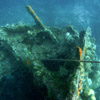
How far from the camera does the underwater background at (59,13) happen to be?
43.9 feet

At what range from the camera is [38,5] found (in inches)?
669

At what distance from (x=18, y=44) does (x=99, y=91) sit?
6297mm

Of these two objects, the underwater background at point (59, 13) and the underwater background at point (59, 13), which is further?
the underwater background at point (59, 13)

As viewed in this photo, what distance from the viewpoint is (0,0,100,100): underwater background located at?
13.4 m

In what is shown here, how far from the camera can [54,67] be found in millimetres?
5656

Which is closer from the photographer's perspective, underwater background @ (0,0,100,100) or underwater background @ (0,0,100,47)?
underwater background @ (0,0,100,100)

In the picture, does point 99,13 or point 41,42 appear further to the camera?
point 99,13

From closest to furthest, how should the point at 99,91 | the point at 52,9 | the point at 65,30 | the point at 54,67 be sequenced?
the point at 54,67
the point at 65,30
the point at 99,91
the point at 52,9

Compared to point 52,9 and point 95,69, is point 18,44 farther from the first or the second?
point 52,9

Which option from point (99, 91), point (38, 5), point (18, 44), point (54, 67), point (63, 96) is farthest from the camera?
point (38, 5)

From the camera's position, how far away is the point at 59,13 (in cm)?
1489

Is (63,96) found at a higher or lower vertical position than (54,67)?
lower

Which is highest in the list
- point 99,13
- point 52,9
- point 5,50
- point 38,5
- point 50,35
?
point 38,5

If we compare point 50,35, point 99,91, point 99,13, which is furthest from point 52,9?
point 99,91
